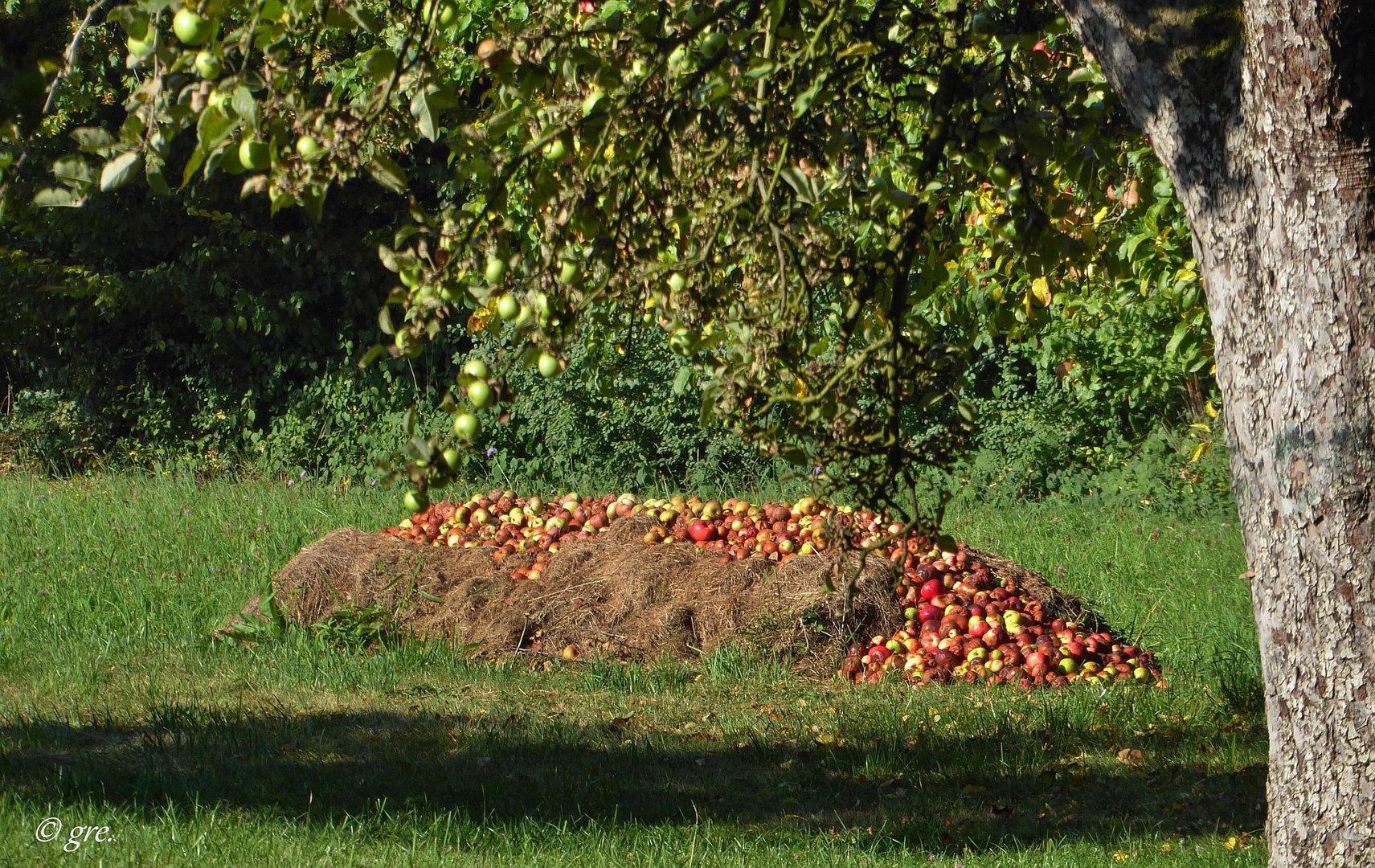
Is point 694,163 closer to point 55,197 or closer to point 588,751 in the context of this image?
point 55,197

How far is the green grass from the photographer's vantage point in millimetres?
3502

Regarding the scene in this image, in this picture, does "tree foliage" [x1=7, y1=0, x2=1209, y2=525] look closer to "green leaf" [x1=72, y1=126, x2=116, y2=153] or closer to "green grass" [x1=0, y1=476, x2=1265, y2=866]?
"green leaf" [x1=72, y1=126, x2=116, y2=153]

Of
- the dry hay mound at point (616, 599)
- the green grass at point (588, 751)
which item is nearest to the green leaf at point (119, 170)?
the green grass at point (588, 751)

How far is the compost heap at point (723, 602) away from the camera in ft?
18.0

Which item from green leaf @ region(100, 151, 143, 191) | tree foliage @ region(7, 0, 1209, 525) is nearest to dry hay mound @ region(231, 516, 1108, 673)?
tree foliage @ region(7, 0, 1209, 525)

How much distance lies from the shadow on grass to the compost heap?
877 mm

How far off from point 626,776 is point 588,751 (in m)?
0.28

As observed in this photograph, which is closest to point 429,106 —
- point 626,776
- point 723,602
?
point 626,776

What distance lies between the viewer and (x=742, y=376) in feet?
7.80

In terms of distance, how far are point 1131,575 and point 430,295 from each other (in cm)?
573

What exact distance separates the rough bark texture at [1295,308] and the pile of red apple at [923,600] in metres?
2.25

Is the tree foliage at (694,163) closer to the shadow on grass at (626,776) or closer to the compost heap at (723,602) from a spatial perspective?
the shadow on grass at (626,776)

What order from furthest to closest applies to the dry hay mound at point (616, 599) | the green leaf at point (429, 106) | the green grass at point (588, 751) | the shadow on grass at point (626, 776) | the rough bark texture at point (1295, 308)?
the dry hay mound at point (616, 599) < the shadow on grass at point (626, 776) < the green grass at point (588, 751) < the rough bark texture at point (1295, 308) < the green leaf at point (429, 106)

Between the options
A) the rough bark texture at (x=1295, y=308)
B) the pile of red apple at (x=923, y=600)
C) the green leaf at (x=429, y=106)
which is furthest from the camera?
the pile of red apple at (x=923, y=600)
